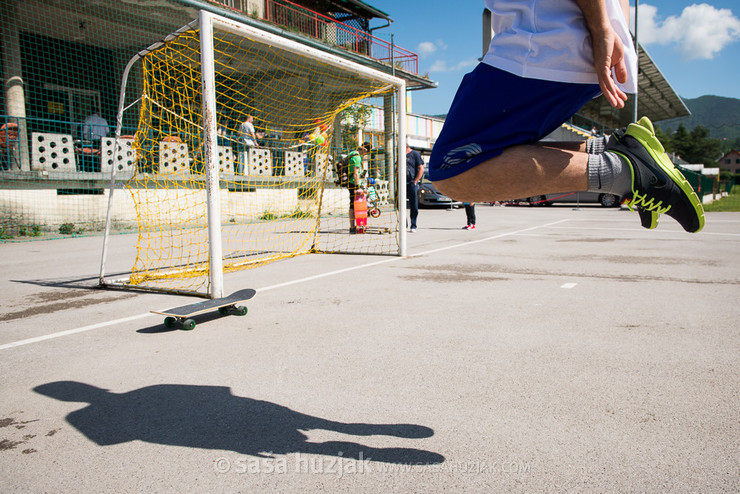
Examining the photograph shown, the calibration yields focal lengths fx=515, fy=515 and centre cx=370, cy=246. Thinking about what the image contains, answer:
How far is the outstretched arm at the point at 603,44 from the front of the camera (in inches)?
82.2

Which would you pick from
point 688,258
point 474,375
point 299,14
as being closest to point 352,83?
point 688,258

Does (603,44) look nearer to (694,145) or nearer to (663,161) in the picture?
(663,161)

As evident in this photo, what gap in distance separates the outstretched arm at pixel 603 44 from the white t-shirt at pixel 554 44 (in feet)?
0.15

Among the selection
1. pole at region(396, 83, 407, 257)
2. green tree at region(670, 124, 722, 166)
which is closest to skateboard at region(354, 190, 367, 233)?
pole at region(396, 83, 407, 257)

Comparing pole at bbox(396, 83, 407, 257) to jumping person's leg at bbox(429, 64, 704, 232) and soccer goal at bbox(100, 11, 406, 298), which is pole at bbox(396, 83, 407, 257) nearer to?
soccer goal at bbox(100, 11, 406, 298)

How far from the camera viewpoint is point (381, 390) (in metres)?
2.67

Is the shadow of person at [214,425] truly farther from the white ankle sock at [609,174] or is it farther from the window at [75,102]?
the window at [75,102]

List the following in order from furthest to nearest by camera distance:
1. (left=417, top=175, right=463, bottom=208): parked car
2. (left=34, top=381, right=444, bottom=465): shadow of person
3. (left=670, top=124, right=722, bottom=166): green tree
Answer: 1. (left=670, top=124, right=722, bottom=166): green tree
2. (left=417, top=175, right=463, bottom=208): parked car
3. (left=34, top=381, right=444, bottom=465): shadow of person

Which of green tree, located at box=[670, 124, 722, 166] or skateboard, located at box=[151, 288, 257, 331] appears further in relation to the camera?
green tree, located at box=[670, 124, 722, 166]

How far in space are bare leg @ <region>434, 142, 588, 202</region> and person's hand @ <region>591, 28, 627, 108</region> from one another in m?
0.30

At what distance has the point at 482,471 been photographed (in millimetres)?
1896

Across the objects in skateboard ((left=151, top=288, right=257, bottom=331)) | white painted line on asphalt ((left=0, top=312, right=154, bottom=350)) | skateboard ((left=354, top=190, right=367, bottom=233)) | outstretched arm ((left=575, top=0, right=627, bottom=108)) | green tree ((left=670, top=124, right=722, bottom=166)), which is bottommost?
white painted line on asphalt ((left=0, top=312, right=154, bottom=350))

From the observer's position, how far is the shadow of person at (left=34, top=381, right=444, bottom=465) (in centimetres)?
207

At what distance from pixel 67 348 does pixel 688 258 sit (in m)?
7.69
